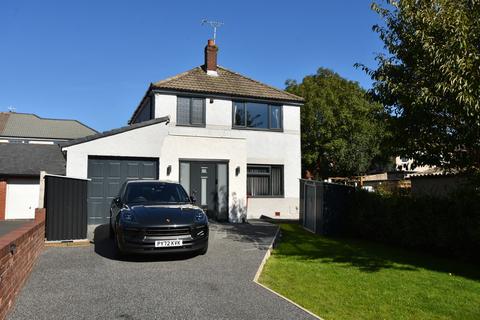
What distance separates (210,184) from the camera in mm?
15664

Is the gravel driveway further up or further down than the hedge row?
further down

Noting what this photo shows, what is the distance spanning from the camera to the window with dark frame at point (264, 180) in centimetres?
1953

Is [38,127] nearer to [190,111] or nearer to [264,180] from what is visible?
[190,111]

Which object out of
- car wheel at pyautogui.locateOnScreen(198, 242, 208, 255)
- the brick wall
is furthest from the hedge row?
the brick wall

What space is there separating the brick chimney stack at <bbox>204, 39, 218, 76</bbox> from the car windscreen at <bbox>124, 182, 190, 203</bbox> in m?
12.3

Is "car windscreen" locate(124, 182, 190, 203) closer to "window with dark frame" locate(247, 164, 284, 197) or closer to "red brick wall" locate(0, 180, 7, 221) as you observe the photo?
"window with dark frame" locate(247, 164, 284, 197)

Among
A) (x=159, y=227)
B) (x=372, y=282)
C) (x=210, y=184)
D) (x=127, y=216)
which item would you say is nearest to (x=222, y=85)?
(x=210, y=184)

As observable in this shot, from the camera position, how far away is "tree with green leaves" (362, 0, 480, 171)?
23.7ft

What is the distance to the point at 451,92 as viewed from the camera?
285 inches

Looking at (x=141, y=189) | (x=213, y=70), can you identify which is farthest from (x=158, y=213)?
(x=213, y=70)

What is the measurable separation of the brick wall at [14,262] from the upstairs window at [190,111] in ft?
38.5

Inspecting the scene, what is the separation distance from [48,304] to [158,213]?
306 cm

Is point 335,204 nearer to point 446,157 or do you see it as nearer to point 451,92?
point 446,157

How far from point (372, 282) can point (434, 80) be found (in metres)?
4.02
